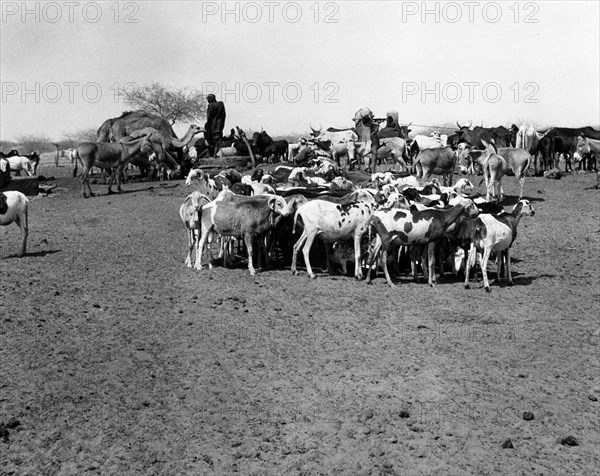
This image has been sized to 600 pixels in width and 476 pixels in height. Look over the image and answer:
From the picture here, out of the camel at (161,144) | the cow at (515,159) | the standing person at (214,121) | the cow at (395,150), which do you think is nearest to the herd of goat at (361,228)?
the cow at (515,159)

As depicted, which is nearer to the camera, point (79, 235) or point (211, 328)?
point (211, 328)

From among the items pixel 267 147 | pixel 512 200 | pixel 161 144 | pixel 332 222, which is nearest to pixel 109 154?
pixel 161 144

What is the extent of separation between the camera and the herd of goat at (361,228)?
41.6 feet

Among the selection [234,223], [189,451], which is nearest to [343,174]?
Result: [234,223]

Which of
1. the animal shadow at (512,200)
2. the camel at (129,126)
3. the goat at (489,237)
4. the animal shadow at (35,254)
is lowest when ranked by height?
the animal shadow at (512,200)

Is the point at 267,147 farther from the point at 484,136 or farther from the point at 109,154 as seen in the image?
the point at 109,154

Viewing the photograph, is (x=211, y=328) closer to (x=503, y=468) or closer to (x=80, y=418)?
(x=80, y=418)

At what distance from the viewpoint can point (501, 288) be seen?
1265 cm

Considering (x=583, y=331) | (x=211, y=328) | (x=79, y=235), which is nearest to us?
(x=211, y=328)

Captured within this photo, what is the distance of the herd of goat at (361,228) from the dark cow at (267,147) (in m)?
19.0

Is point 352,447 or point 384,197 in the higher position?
point 384,197

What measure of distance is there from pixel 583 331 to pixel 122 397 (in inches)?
235

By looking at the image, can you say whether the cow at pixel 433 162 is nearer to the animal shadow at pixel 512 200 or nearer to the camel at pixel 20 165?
the animal shadow at pixel 512 200

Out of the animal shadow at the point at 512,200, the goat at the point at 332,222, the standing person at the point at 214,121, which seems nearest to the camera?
the goat at the point at 332,222
